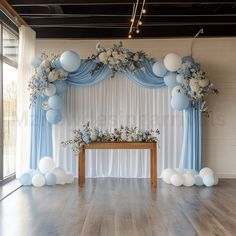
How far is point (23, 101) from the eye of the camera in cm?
753

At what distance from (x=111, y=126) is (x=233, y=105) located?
285 cm

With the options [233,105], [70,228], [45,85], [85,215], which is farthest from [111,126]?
[70,228]

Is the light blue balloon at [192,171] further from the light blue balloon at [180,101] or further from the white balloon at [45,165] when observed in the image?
the white balloon at [45,165]

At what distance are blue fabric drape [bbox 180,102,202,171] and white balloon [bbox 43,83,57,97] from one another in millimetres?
2824

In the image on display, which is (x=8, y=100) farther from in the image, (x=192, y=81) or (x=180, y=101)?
(x=192, y=81)

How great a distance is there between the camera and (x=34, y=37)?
7.86m

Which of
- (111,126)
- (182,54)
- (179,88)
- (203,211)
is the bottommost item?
(203,211)

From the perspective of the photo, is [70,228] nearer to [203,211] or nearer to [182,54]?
[203,211]

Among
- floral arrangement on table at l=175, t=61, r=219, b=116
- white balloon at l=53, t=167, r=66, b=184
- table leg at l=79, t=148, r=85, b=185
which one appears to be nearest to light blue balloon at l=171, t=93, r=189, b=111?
floral arrangement on table at l=175, t=61, r=219, b=116

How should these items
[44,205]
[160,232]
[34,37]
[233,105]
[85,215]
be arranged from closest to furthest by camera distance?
[160,232] < [85,215] < [44,205] < [34,37] < [233,105]

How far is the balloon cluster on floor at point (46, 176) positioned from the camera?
22.7 feet

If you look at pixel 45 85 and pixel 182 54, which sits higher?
pixel 182 54

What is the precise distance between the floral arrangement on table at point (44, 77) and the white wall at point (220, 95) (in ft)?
6.83

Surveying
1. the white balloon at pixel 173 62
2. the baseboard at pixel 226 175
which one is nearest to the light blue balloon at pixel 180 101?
the white balloon at pixel 173 62
